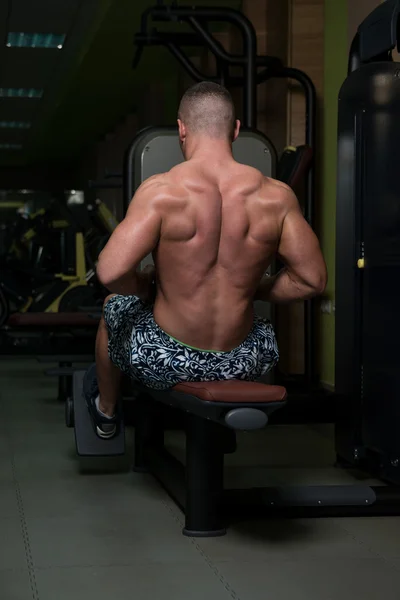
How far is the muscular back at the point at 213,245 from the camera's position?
2738 mm

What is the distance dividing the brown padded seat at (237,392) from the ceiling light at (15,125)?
14.3 metres

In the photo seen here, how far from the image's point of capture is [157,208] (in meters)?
2.71

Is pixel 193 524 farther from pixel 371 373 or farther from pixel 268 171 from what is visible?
pixel 268 171

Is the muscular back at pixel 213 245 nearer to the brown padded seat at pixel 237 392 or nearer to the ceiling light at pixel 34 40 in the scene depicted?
the brown padded seat at pixel 237 392

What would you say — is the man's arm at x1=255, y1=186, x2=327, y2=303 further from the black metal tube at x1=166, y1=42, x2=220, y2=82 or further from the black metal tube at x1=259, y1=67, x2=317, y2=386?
the black metal tube at x1=166, y1=42, x2=220, y2=82

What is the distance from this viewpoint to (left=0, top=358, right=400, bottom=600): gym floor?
2.41 m

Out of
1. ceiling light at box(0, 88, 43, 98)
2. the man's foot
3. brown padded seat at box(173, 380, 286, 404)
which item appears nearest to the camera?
brown padded seat at box(173, 380, 286, 404)

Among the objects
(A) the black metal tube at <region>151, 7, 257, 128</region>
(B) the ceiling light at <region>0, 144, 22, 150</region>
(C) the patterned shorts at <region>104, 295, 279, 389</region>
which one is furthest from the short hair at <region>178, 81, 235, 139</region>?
(B) the ceiling light at <region>0, 144, 22, 150</region>

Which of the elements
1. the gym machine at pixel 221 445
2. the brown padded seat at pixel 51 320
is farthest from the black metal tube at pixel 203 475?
the brown padded seat at pixel 51 320

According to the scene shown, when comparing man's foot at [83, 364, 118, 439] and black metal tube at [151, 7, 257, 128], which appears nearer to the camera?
man's foot at [83, 364, 118, 439]

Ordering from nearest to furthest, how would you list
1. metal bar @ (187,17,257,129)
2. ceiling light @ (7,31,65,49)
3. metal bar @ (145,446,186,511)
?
metal bar @ (145,446,186,511) < metal bar @ (187,17,257,129) < ceiling light @ (7,31,65,49)

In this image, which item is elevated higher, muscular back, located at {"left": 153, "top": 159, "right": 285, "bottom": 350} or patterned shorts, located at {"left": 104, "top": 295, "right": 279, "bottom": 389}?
muscular back, located at {"left": 153, "top": 159, "right": 285, "bottom": 350}

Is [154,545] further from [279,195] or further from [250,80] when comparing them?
[250,80]

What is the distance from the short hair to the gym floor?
1.20 m
